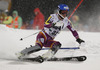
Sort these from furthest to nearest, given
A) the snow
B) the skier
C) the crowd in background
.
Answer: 1. the crowd in background
2. the skier
3. the snow

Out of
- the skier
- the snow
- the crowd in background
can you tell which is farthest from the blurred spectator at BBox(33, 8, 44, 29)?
the skier

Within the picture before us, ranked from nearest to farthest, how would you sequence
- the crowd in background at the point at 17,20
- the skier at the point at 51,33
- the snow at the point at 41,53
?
the snow at the point at 41,53
the skier at the point at 51,33
the crowd in background at the point at 17,20

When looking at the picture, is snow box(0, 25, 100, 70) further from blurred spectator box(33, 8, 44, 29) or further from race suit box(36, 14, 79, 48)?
blurred spectator box(33, 8, 44, 29)

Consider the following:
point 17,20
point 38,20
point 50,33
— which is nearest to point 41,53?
point 50,33

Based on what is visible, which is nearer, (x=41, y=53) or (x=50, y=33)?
(x=50, y=33)

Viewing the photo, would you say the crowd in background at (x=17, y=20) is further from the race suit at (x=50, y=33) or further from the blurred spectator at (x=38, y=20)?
the race suit at (x=50, y=33)

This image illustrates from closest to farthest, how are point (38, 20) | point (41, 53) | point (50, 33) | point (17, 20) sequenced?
point (50, 33) < point (41, 53) < point (17, 20) < point (38, 20)

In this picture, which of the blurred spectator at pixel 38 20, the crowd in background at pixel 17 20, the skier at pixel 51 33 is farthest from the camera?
the blurred spectator at pixel 38 20

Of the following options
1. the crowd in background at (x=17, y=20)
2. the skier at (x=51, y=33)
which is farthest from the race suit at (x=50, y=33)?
the crowd in background at (x=17, y=20)

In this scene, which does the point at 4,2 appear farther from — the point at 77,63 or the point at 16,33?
the point at 77,63

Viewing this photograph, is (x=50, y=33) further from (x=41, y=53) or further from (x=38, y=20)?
(x=38, y=20)

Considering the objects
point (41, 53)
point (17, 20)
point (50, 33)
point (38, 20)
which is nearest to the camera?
point (50, 33)

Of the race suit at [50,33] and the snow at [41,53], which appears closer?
the snow at [41,53]

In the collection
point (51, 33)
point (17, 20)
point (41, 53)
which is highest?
point (17, 20)
